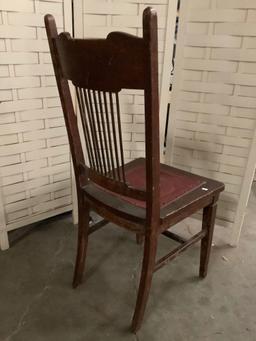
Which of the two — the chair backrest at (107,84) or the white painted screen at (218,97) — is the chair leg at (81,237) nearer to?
the chair backrest at (107,84)

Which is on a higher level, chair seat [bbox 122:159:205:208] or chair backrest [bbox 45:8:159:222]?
chair backrest [bbox 45:8:159:222]

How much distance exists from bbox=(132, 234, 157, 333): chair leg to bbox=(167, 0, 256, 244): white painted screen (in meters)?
0.73

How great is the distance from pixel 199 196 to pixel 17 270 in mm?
936

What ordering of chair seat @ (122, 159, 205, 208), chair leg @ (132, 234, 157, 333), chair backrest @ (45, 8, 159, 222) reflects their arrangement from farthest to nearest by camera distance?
chair seat @ (122, 159, 205, 208) < chair leg @ (132, 234, 157, 333) < chair backrest @ (45, 8, 159, 222)

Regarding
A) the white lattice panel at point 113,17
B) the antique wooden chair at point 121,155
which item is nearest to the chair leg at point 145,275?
the antique wooden chair at point 121,155

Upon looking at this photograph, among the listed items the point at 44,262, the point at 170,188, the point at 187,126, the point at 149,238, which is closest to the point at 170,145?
the point at 187,126

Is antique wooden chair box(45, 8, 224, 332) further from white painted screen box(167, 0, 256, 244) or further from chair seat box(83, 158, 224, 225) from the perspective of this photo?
white painted screen box(167, 0, 256, 244)

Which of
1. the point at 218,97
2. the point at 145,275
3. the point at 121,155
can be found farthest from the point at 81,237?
the point at 218,97

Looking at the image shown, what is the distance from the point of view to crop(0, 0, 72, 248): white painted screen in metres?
1.34

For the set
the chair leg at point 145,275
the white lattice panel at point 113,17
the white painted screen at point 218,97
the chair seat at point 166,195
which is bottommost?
the chair leg at point 145,275

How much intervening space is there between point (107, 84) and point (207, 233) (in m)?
0.82

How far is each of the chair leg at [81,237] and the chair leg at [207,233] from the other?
0.51m

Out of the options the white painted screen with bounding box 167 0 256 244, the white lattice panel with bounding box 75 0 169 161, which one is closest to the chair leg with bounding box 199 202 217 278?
the white painted screen with bounding box 167 0 256 244

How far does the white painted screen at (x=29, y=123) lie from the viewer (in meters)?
1.34
